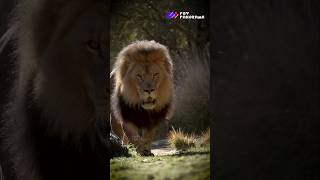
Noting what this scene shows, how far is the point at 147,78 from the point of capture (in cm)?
257

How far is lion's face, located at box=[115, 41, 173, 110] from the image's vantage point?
8.36 ft

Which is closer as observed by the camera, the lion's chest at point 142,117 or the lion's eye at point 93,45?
the lion's eye at point 93,45

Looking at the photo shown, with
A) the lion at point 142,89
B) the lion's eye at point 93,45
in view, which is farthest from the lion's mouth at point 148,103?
the lion's eye at point 93,45

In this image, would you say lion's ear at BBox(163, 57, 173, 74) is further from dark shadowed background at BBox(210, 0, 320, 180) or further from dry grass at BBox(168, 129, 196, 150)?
dry grass at BBox(168, 129, 196, 150)

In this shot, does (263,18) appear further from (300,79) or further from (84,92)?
(84,92)

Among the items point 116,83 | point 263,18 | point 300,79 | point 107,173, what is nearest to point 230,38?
point 263,18

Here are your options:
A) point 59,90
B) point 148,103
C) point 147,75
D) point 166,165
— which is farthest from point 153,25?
point 166,165

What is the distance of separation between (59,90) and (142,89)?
0.43 meters

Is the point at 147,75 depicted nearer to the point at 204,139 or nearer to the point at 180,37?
the point at 180,37

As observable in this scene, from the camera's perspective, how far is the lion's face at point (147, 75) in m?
2.55

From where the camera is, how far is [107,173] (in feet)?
8.26

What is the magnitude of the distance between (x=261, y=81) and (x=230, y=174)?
0.52 m

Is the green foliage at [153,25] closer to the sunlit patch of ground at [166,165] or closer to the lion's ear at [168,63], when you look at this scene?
the lion's ear at [168,63]

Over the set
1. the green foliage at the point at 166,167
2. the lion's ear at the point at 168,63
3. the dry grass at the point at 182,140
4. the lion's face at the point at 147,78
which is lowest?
the green foliage at the point at 166,167
